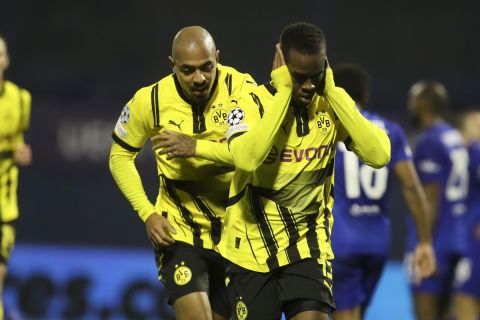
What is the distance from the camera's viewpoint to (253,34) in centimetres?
1405

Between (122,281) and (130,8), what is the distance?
16.8ft

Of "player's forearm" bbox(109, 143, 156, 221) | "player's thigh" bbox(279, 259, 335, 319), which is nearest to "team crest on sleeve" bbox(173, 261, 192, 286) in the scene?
"player's forearm" bbox(109, 143, 156, 221)

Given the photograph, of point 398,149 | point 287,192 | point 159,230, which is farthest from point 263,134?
point 398,149

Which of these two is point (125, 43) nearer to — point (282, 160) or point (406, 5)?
point (406, 5)

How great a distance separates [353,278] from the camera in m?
6.97

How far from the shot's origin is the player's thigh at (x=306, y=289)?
15.7 ft

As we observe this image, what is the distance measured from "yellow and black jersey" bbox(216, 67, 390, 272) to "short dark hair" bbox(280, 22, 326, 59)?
0.46ft

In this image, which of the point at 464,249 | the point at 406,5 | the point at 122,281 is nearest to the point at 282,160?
the point at 464,249

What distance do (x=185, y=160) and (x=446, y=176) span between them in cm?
365

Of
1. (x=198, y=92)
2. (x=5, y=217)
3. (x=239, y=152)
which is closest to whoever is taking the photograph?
(x=239, y=152)

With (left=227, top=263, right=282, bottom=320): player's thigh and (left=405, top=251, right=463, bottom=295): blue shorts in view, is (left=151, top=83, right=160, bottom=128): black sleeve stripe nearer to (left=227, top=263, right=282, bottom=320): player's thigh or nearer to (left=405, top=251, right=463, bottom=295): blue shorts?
(left=227, top=263, right=282, bottom=320): player's thigh

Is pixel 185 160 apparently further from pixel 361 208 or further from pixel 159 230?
pixel 361 208

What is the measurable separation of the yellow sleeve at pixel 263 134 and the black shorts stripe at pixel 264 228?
254 mm

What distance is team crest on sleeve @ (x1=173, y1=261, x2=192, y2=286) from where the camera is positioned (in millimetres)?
5598
